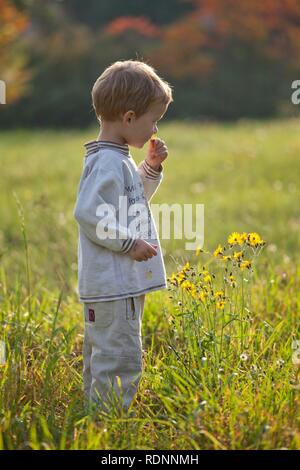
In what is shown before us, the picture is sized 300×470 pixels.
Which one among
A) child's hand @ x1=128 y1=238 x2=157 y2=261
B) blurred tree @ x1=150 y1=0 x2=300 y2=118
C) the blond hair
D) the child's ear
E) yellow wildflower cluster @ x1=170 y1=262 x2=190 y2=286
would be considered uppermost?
blurred tree @ x1=150 y1=0 x2=300 y2=118

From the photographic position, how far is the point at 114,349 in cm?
258

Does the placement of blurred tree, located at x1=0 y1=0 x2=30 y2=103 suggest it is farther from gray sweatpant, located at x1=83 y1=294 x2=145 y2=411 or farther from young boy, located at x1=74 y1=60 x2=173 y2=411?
gray sweatpant, located at x1=83 y1=294 x2=145 y2=411

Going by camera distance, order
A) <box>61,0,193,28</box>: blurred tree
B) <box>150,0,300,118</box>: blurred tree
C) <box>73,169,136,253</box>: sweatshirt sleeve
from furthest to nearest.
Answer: <box>61,0,193,28</box>: blurred tree → <box>150,0,300,118</box>: blurred tree → <box>73,169,136,253</box>: sweatshirt sleeve

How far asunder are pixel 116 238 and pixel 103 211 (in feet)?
0.37

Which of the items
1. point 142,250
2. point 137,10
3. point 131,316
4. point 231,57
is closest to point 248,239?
point 142,250

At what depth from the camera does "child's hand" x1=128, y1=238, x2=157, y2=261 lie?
2510mm

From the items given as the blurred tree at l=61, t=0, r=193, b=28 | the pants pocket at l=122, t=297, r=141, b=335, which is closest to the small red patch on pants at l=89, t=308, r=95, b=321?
the pants pocket at l=122, t=297, r=141, b=335

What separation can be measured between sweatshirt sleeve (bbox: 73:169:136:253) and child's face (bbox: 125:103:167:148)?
184mm

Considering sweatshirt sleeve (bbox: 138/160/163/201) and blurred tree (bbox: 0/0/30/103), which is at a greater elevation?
blurred tree (bbox: 0/0/30/103)

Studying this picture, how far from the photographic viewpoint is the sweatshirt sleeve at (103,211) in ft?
8.20

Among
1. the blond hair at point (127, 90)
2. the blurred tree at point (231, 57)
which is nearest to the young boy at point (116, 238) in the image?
the blond hair at point (127, 90)

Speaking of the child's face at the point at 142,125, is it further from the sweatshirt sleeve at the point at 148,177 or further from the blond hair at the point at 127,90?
the sweatshirt sleeve at the point at 148,177

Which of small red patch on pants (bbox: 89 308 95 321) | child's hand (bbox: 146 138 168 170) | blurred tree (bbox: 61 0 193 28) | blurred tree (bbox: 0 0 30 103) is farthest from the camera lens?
blurred tree (bbox: 61 0 193 28)

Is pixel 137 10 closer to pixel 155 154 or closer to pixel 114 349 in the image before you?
pixel 155 154
